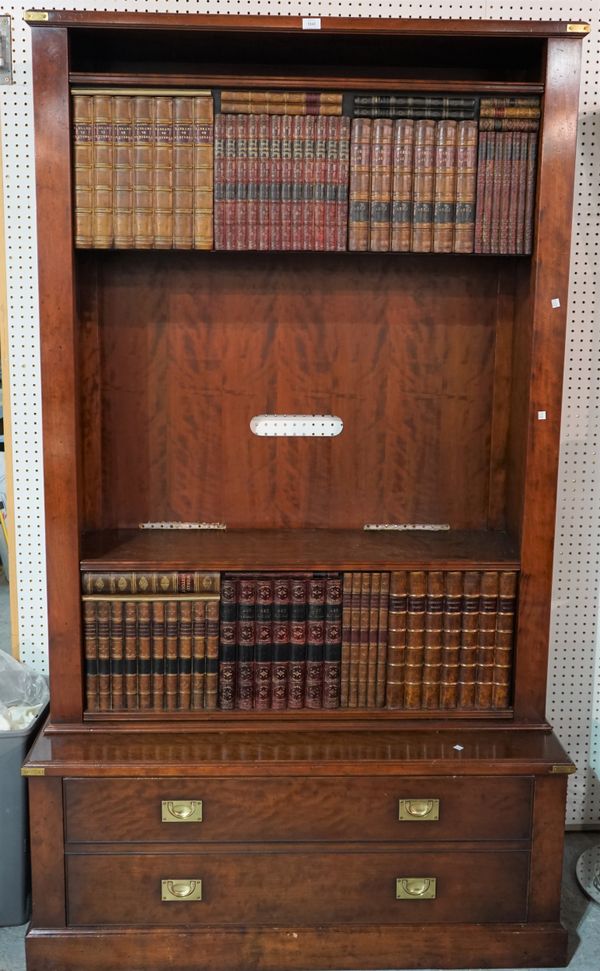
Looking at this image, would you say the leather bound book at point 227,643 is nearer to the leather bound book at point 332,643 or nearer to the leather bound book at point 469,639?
the leather bound book at point 332,643

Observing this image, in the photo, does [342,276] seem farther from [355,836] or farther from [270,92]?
[355,836]

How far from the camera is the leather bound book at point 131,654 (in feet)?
7.65

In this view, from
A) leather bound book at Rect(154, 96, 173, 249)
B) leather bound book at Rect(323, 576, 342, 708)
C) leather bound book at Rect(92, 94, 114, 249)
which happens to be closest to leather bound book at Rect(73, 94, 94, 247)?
leather bound book at Rect(92, 94, 114, 249)

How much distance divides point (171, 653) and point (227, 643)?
0.48ft

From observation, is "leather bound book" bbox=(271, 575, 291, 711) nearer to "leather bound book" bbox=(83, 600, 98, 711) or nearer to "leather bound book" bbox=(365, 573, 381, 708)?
"leather bound book" bbox=(365, 573, 381, 708)

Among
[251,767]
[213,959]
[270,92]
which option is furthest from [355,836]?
[270,92]

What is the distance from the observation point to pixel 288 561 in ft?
7.66

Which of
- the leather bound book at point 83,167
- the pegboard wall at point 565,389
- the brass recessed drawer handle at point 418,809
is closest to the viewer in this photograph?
the leather bound book at point 83,167

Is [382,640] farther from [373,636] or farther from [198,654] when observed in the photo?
[198,654]

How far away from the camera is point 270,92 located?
2195 mm

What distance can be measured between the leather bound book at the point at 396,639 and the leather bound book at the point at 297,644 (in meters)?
0.22

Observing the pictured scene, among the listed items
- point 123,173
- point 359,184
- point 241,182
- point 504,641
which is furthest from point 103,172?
point 504,641

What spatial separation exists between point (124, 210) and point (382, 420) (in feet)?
3.00

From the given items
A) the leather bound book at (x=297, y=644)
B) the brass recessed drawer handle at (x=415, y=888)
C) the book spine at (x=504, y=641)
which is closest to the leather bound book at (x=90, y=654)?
the leather bound book at (x=297, y=644)
